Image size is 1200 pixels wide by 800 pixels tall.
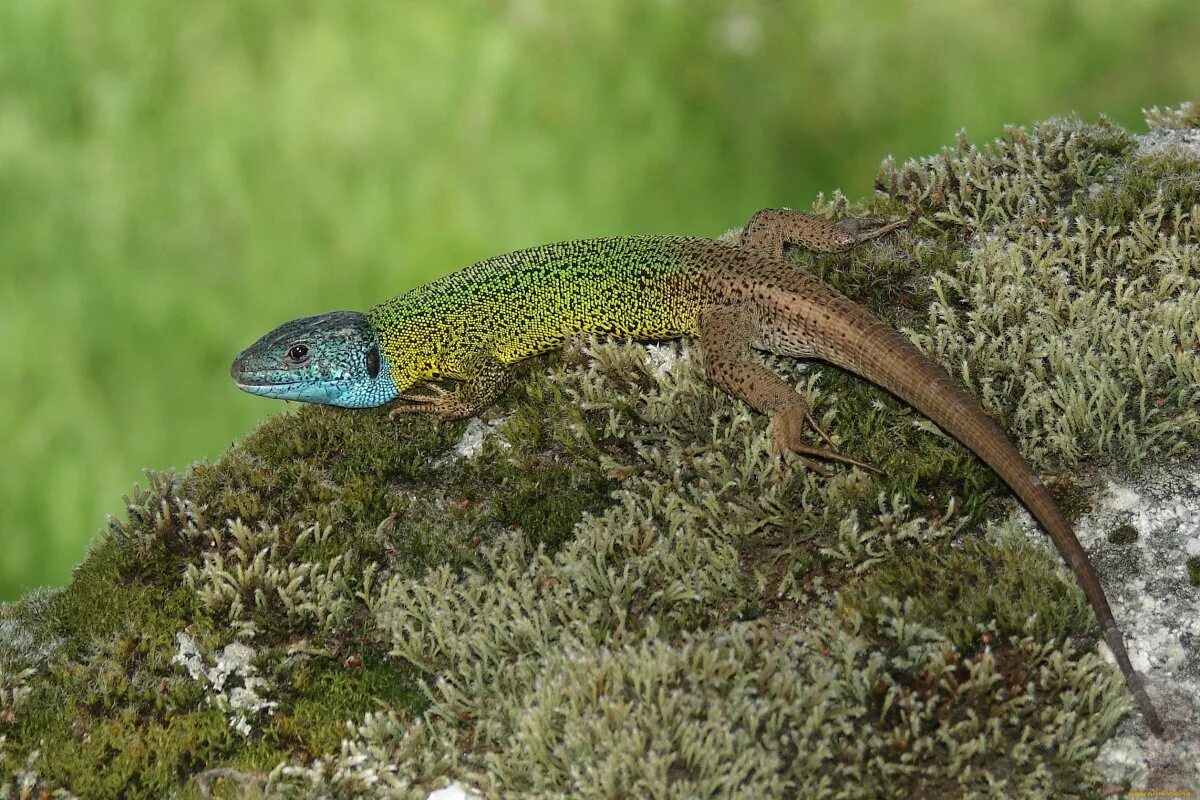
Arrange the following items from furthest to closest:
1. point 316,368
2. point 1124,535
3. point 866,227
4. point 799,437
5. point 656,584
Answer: point 866,227 < point 316,368 < point 799,437 < point 656,584 < point 1124,535

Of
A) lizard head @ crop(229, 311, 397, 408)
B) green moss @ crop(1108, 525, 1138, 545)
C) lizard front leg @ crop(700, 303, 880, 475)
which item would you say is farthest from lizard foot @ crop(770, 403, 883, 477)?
lizard head @ crop(229, 311, 397, 408)

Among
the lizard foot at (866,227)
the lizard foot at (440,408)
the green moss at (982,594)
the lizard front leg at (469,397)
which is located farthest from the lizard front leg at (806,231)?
the green moss at (982,594)

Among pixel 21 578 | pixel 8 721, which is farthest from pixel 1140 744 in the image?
pixel 21 578

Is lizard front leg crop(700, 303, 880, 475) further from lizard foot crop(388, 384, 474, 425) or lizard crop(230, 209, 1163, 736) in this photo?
lizard foot crop(388, 384, 474, 425)

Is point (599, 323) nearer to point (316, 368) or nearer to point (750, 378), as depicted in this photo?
point (750, 378)

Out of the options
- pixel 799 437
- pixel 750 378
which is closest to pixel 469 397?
pixel 750 378

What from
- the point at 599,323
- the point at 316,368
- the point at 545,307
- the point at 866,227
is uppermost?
the point at 866,227

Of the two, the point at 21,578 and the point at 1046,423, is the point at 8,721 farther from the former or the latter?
the point at 1046,423
